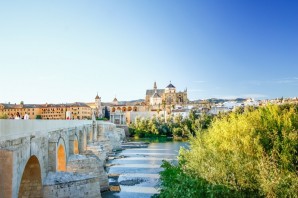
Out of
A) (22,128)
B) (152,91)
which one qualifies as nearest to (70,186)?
(22,128)

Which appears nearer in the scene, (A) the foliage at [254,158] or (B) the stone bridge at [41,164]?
(B) the stone bridge at [41,164]

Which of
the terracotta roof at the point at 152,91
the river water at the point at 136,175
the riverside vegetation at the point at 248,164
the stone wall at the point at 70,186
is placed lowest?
the river water at the point at 136,175

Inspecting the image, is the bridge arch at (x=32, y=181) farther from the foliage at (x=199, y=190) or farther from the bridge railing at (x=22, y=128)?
the foliage at (x=199, y=190)

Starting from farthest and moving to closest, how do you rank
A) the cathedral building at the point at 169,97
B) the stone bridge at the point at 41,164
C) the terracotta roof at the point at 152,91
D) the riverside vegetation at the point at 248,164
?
the terracotta roof at the point at 152,91 → the cathedral building at the point at 169,97 → the riverside vegetation at the point at 248,164 → the stone bridge at the point at 41,164

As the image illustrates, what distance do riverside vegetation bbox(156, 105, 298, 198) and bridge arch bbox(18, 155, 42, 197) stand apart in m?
4.18

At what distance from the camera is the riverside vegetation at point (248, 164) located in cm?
805

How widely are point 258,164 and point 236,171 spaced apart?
69 centimetres

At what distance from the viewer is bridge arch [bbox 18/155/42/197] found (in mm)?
10852

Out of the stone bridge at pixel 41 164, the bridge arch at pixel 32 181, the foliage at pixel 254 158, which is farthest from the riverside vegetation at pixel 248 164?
the bridge arch at pixel 32 181

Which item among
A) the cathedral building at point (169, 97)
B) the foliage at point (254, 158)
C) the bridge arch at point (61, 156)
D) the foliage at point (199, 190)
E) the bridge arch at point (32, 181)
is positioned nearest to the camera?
the foliage at point (254, 158)

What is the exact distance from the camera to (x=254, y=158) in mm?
9727

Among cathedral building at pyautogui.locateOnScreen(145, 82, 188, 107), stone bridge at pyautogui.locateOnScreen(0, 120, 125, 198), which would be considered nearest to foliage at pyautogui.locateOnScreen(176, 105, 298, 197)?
stone bridge at pyautogui.locateOnScreen(0, 120, 125, 198)

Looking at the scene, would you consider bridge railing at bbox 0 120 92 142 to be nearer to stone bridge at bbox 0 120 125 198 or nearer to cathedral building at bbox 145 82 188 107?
stone bridge at bbox 0 120 125 198

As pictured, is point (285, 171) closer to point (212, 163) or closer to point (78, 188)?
point (212, 163)
